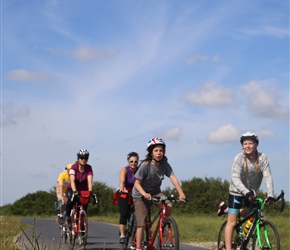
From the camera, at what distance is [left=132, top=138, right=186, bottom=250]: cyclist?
392 inches

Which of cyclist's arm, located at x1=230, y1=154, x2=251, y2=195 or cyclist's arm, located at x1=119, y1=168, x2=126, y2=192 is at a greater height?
cyclist's arm, located at x1=119, y1=168, x2=126, y2=192

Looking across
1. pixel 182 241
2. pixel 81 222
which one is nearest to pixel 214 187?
pixel 182 241

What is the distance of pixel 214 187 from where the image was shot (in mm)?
54312

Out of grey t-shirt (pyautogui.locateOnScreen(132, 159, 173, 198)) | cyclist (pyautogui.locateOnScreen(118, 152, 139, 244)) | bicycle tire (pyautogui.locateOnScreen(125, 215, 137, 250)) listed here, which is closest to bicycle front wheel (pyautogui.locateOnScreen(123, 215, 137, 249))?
bicycle tire (pyautogui.locateOnScreen(125, 215, 137, 250))

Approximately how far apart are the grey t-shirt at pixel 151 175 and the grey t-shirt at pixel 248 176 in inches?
41.7

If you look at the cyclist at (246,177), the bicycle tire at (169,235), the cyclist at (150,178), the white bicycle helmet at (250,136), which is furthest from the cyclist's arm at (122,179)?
the white bicycle helmet at (250,136)

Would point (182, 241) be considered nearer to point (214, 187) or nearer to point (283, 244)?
point (283, 244)

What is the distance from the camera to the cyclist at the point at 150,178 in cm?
995

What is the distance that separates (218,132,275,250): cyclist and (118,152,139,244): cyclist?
9.97 feet

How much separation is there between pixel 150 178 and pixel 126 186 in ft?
8.70

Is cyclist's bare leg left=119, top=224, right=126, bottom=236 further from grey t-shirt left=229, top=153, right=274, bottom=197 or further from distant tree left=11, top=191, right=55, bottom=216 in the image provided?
distant tree left=11, top=191, right=55, bottom=216

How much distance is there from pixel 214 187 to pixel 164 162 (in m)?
44.6

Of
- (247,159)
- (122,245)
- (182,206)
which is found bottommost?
(122,245)

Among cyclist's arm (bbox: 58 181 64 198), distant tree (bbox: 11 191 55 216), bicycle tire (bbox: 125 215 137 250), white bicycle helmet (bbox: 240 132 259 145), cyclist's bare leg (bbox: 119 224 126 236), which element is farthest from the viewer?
distant tree (bbox: 11 191 55 216)
